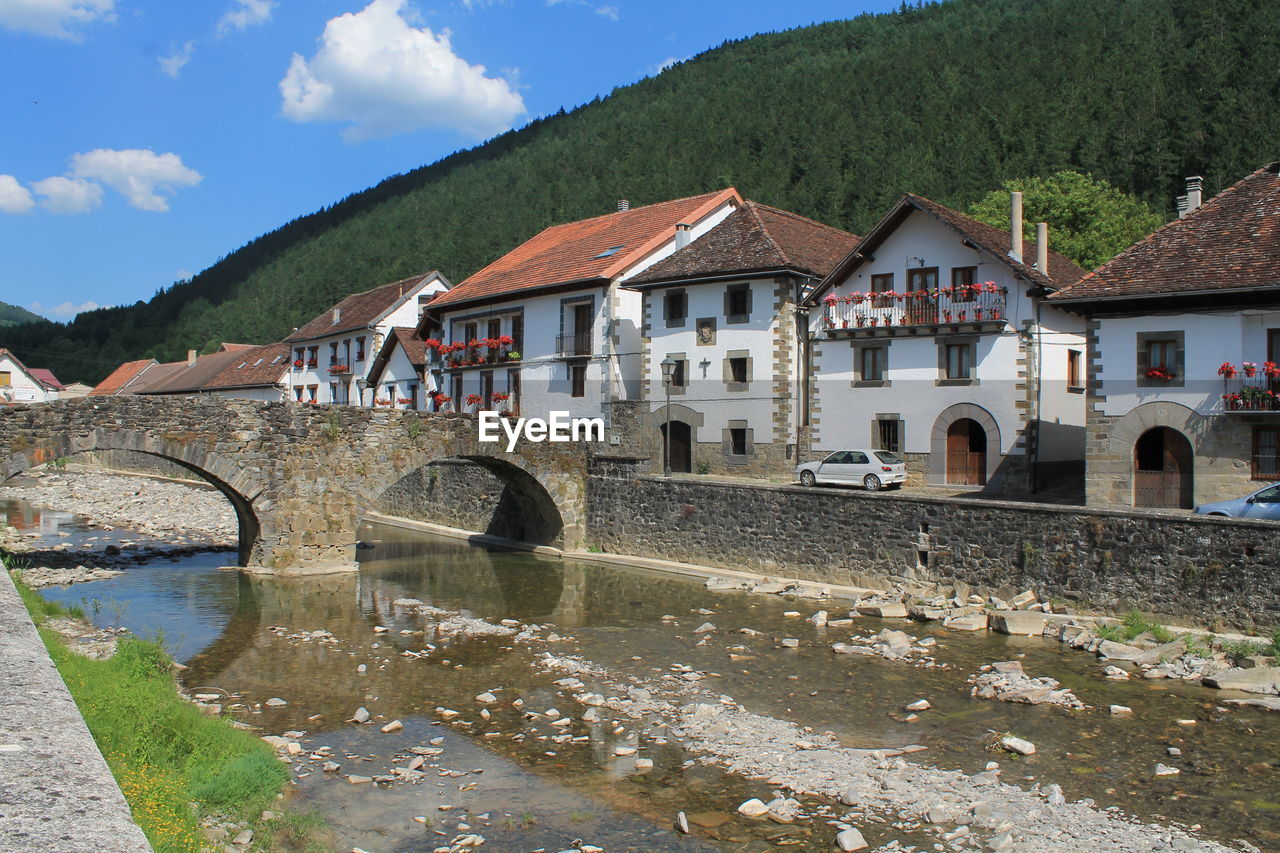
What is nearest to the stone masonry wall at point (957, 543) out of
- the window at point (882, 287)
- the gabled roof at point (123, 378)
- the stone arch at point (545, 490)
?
the stone arch at point (545, 490)

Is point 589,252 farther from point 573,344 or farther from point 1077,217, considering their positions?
point 1077,217

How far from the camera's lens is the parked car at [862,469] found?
1107 inches

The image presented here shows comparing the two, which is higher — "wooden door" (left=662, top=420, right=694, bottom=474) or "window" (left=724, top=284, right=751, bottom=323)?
"window" (left=724, top=284, right=751, bottom=323)

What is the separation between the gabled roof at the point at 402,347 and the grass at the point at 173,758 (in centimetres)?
3788

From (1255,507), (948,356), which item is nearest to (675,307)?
(948,356)

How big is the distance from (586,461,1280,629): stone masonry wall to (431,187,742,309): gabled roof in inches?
431

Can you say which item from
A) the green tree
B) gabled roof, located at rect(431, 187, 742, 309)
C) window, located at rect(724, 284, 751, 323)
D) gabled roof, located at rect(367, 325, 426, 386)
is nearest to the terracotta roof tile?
gabled roof, located at rect(367, 325, 426, 386)

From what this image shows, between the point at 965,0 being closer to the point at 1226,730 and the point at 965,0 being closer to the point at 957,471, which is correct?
the point at 957,471

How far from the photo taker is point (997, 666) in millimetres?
→ 16062

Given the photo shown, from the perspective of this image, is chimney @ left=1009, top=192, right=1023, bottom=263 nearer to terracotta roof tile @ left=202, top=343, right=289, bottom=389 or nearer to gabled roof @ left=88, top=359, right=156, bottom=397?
terracotta roof tile @ left=202, top=343, right=289, bottom=389

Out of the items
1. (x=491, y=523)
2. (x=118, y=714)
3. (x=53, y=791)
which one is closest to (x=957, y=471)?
(x=491, y=523)

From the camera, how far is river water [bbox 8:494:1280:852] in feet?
33.8

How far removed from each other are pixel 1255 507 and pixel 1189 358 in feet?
16.0

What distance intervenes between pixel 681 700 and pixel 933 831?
5.46m
